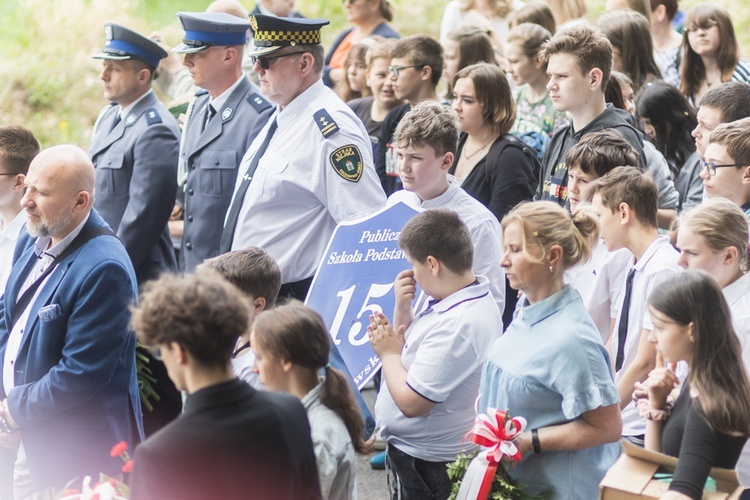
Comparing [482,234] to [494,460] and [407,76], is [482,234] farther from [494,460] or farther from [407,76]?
[407,76]

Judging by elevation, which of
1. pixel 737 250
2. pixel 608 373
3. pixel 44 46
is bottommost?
pixel 44 46

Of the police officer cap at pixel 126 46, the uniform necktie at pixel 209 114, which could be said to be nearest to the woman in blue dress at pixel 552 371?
the uniform necktie at pixel 209 114

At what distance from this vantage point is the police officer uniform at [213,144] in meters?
5.75

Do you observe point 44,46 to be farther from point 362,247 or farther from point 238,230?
point 362,247

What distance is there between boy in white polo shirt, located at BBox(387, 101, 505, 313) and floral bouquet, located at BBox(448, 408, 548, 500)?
1266 mm

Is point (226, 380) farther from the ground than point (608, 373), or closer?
farther from the ground

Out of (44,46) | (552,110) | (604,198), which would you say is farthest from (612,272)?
(44,46)

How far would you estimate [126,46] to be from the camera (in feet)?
20.6

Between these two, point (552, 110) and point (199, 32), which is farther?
point (552, 110)

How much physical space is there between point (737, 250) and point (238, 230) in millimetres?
2533

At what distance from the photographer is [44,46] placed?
38.5 ft

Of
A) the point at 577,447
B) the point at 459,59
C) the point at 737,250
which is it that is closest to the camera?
the point at 577,447

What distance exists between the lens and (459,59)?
7.23 meters

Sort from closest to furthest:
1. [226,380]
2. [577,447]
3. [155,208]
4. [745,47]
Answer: [226,380], [577,447], [155,208], [745,47]
